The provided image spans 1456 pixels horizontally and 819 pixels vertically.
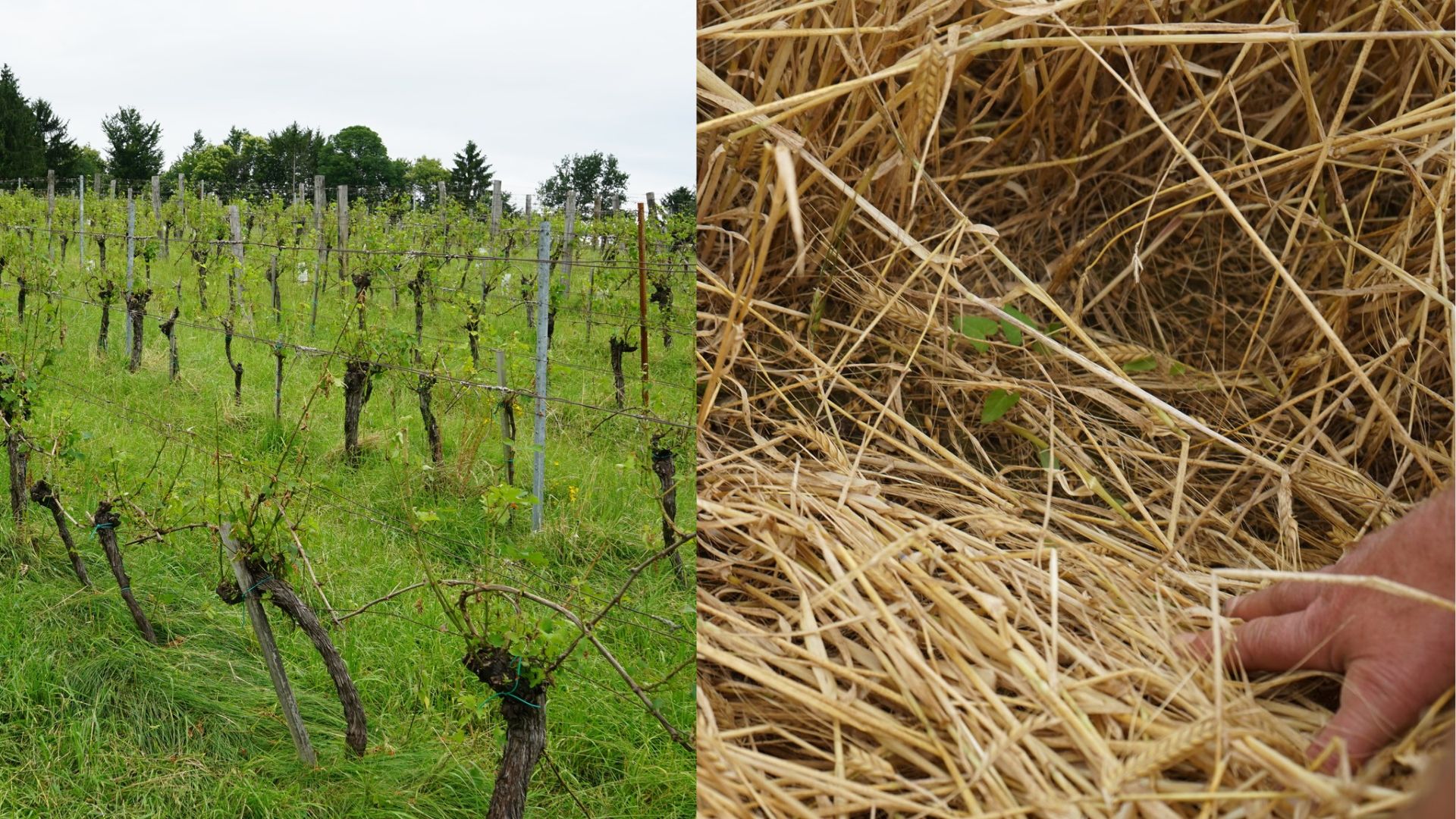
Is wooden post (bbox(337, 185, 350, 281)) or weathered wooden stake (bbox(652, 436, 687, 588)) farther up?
wooden post (bbox(337, 185, 350, 281))

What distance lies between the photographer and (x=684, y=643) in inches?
64.7

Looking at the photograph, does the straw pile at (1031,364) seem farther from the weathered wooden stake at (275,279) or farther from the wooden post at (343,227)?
the weathered wooden stake at (275,279)

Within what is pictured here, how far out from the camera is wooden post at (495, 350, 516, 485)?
86.5 inches

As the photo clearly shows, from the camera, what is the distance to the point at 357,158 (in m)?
2.33

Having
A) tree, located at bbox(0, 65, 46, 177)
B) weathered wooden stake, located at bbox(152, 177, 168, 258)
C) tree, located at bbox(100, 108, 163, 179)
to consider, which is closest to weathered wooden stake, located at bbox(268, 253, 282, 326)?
tree, located at bbox(100, 108, 163, 179)

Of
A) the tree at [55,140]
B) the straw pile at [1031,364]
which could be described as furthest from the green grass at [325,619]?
the tree at [55,140]

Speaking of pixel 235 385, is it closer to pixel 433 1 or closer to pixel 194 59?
pixel 194 59

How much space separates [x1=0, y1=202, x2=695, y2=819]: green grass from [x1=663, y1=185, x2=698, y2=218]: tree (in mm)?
495

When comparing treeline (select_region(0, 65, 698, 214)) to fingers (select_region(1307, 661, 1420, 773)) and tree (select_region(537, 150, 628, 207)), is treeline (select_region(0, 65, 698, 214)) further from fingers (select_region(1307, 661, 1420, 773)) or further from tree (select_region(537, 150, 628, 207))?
fingers (select_region(1307, 661, 1420, 773))

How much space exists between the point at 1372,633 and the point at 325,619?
6.33 feet

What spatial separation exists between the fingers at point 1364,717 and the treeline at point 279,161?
4.02ft

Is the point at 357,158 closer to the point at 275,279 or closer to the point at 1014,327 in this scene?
the point at 275,279

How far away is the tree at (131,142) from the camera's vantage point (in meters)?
3.00

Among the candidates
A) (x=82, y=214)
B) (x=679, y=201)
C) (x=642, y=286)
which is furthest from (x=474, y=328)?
(x=82, y=214)
